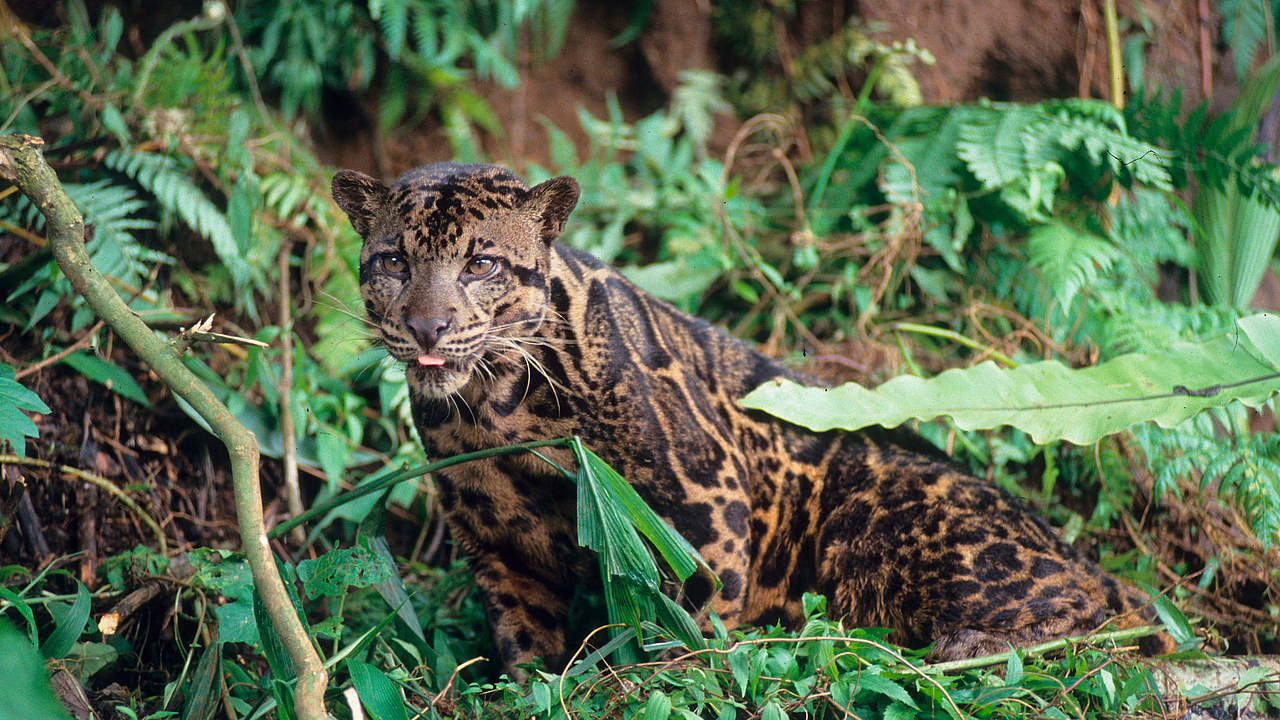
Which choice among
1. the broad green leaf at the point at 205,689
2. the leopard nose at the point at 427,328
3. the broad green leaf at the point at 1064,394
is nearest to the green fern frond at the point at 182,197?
the leopard nose at the point at 427,328

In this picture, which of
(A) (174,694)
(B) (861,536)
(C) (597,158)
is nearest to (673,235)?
(C) (597,158)

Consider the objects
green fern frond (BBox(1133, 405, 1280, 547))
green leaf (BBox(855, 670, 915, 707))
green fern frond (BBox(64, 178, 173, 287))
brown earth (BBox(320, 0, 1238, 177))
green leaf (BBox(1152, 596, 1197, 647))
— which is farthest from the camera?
brown earth (BBox(320, 0, 1238, 177))

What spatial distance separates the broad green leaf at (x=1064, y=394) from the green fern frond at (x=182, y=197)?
3.30m

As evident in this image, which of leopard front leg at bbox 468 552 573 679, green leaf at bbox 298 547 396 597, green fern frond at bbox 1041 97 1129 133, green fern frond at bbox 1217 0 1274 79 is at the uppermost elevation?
green fern frond at bbox 1217 0 1274 79

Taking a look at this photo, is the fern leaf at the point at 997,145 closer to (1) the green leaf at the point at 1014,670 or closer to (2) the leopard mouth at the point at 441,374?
(1) the green leaf at the point at 1014,670

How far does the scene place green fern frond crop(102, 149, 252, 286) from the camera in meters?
5.50

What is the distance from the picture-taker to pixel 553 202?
428 centimetres

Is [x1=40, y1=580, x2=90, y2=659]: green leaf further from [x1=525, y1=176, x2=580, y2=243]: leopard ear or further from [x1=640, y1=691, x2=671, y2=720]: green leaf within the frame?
[x1=525, y1=176, x2=580, y2=243]: leopard ear

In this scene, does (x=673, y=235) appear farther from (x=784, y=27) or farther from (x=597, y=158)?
(x=784, y=27)

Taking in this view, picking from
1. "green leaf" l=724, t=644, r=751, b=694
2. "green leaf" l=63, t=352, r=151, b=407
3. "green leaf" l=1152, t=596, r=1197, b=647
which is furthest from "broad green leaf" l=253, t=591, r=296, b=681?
"green leaf" l=1152, t=596, r=1197, b=647

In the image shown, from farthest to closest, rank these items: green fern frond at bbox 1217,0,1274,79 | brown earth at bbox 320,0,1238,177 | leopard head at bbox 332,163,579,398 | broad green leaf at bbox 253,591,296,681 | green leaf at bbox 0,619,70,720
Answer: brown earth at bbox 320,0,1238,177 → green fern frond at bbox 1217,0,1274,79 → leopard head at bbox 332,163,579,398 → broad green leaf at bbox 253,591,296,681 → green leaf at bbox 0,619,70,720

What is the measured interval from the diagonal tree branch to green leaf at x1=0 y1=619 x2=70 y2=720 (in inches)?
28.3

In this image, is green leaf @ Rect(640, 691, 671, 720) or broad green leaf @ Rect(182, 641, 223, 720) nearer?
green leaf @ Rect(640, 691, 671, 720)

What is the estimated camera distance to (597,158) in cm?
767
